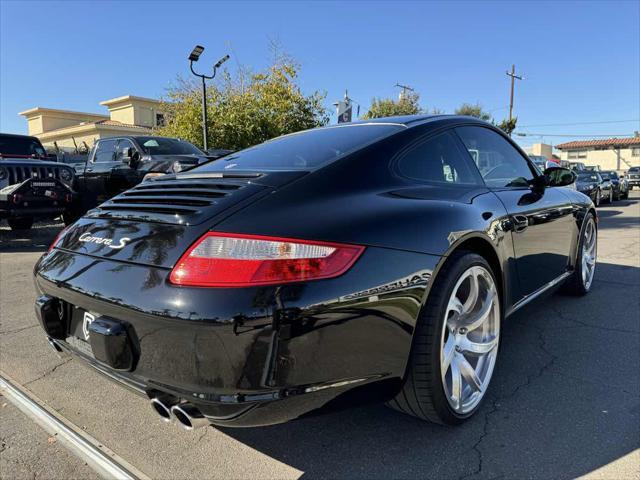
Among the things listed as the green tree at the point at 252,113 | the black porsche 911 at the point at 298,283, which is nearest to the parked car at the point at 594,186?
the green tree at the point at 252,113

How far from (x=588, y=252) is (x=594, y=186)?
14.9 meters

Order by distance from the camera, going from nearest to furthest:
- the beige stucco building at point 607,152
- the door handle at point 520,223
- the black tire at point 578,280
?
the door handle at point 520,223 → the black tire at point 578,280 → the beige stucco building at point 607,152

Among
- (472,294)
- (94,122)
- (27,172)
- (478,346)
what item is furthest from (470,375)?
(94,122)

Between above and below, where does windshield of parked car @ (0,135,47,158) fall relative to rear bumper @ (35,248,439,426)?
above

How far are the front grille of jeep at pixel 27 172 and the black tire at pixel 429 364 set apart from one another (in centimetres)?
750

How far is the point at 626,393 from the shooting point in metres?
2.58

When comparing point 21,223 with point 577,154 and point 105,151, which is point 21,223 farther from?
point 577,154

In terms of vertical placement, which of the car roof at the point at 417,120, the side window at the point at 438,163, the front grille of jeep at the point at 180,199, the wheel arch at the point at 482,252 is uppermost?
the car roof at the point at 417,120

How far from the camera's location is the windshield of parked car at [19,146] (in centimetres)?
944

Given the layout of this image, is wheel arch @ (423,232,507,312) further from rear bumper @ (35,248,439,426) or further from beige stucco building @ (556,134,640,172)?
beige stucco building @ (556,134,640,172)

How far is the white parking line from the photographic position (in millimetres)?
1995

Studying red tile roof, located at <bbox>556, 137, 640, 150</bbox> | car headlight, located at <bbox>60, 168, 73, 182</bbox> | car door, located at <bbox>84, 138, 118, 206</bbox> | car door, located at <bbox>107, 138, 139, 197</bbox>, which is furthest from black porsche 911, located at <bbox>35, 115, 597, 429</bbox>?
red tile roof, located at <bbox>556, 137, 640, 150</bbox>

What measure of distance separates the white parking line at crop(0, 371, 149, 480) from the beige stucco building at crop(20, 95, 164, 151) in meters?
29.9

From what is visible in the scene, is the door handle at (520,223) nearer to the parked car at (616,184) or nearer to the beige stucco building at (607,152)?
the parked car at (616,184)
